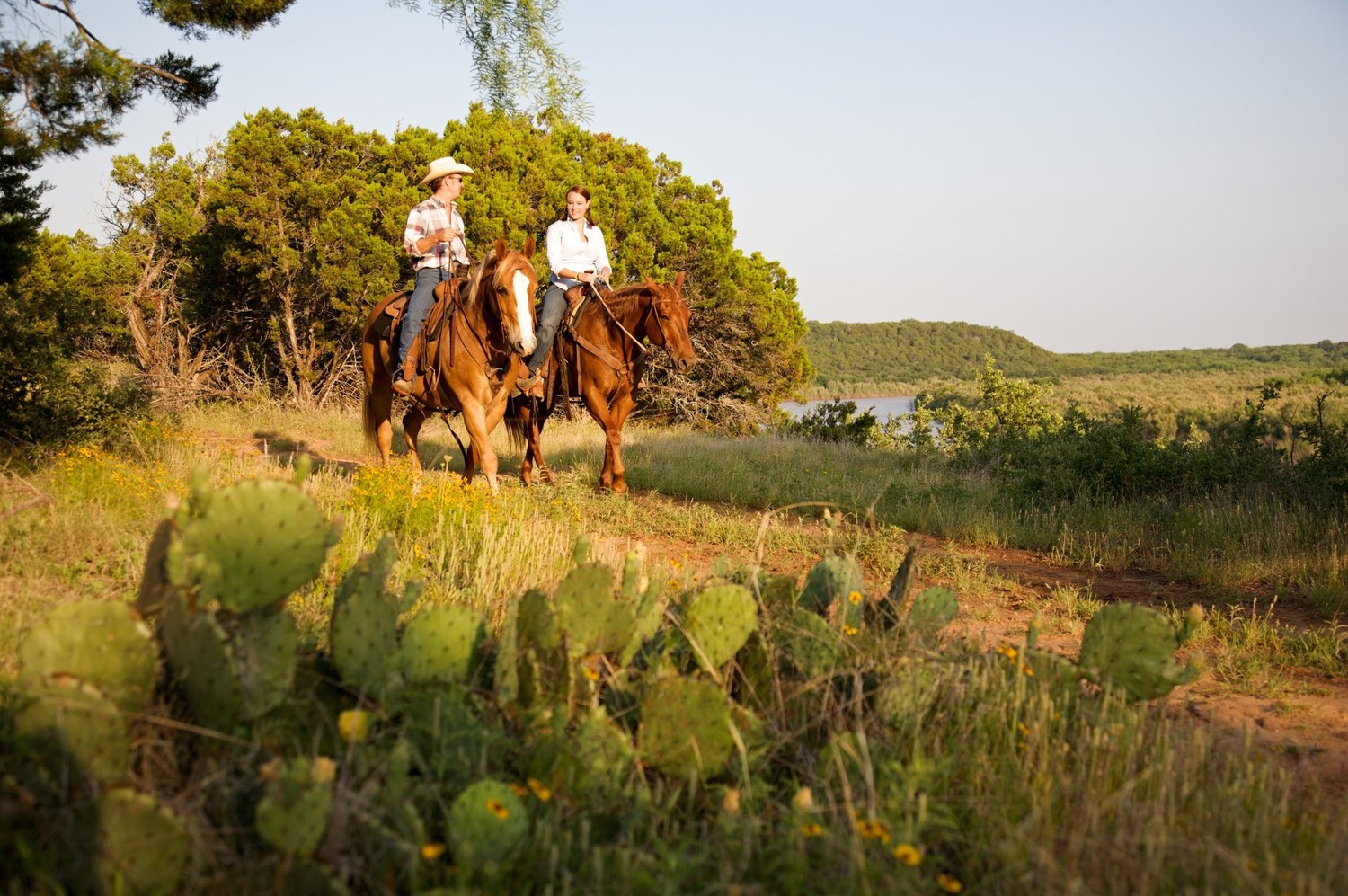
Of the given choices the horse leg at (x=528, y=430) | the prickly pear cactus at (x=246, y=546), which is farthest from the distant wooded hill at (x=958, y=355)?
the prickly pear cactus at (x=246, y=546)

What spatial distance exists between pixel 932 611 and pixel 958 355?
4109 inches

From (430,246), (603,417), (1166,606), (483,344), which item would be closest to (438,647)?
(1166,606)

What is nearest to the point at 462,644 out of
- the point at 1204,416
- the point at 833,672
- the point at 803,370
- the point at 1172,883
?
the point at 833,672

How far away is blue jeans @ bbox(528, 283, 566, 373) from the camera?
415 inches

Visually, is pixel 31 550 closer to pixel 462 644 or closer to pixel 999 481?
pixel 462 644

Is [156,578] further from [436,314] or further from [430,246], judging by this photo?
[430,246]

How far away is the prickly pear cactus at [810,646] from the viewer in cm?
376

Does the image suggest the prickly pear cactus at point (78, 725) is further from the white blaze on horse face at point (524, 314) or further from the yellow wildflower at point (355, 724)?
the white blaze on horse face at point (524, 314)

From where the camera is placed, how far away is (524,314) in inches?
328

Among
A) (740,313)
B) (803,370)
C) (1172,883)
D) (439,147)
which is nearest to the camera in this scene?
(1172,883)

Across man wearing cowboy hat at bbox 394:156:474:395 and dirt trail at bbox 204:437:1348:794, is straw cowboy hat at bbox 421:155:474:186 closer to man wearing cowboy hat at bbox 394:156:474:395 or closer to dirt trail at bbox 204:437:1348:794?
man wearing cowboy hat at bbox 394:156:474:395

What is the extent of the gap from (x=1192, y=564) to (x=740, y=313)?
689 inches

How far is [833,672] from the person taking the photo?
354cm

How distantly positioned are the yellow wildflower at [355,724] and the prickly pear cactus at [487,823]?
0.46 metres
